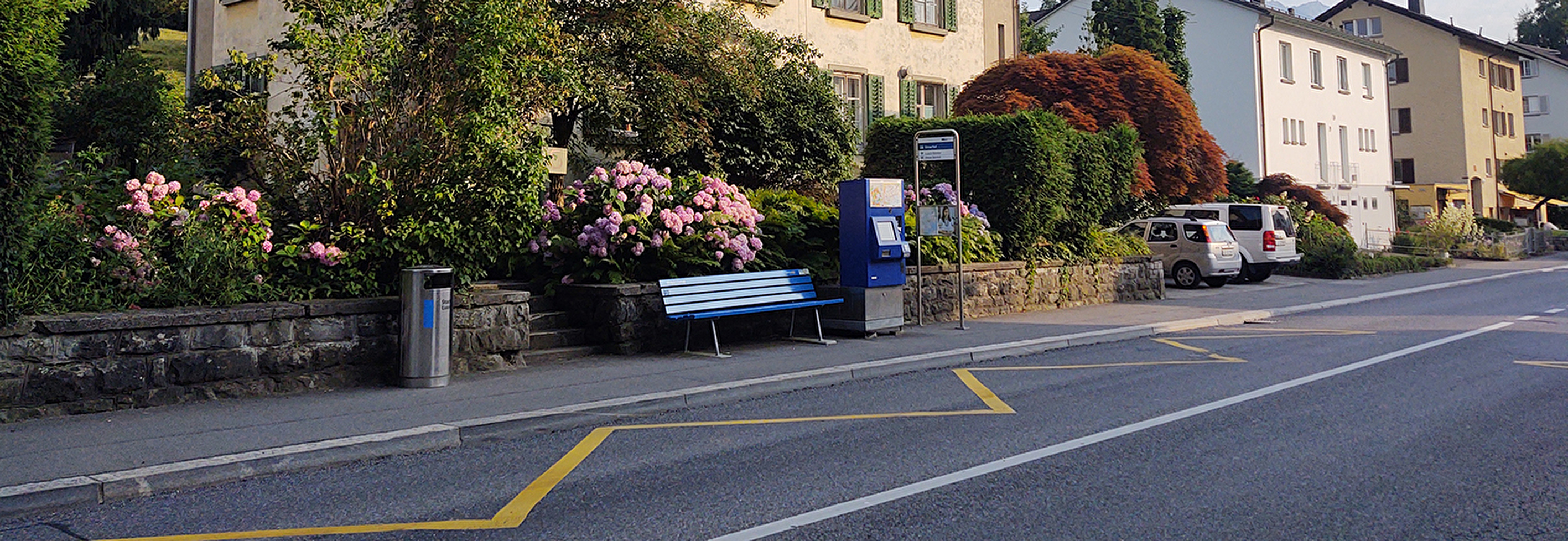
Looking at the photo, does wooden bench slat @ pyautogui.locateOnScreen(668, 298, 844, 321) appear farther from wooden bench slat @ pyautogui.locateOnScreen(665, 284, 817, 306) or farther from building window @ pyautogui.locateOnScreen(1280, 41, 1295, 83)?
building window @ pyautogui.locateOnScreen(1280, 41, 1295, 83)

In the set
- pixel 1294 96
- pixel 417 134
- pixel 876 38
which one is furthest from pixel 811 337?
pixel 1294 96

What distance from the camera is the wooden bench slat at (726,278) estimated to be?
37.7ft

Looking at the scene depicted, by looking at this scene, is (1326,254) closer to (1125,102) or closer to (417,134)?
(1125,102)

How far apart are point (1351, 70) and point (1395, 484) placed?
48.7 metres

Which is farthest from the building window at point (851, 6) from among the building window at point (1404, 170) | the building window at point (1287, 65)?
the building window at point (1404, 170)

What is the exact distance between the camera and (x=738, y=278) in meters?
12.1

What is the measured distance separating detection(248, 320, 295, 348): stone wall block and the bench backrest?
3.72 meters

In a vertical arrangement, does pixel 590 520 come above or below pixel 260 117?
below

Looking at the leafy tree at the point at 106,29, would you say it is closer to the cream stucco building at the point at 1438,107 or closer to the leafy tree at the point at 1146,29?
the leafy tree at the point at 1146,29

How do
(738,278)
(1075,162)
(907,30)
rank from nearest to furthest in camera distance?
(738,278), (1075,162), (907,30)

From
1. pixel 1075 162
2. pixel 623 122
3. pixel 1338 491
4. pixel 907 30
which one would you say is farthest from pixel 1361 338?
pixel 907 30

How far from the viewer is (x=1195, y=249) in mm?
22609

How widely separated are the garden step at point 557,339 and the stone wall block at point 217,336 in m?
2.84

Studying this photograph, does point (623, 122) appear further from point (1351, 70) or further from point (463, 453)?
point (1351, 70)
